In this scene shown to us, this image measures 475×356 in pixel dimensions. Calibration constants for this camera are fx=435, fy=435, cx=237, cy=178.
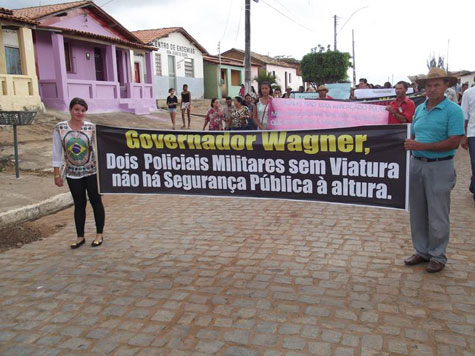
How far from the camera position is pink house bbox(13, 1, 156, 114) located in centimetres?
1755

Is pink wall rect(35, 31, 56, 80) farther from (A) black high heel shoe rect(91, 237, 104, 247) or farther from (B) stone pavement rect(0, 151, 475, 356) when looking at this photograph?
(A) black high heel shoe rect(91, 237, 104, 247)

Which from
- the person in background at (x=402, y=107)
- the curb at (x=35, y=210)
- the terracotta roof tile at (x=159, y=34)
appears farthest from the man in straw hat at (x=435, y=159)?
the terracotta roof tile at (x=159, y=34)

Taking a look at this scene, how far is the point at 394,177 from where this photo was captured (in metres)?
4.07

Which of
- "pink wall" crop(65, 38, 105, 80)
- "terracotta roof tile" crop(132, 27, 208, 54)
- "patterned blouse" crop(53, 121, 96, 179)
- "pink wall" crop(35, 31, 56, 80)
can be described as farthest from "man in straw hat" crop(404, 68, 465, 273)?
"terracotta roof tile" crop(132, 27, 208, 54)

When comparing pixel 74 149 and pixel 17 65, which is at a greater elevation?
pixel 17 65

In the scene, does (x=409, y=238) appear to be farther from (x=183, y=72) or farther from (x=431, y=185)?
(x=183, y=72)

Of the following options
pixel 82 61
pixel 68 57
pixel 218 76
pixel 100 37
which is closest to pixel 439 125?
pixel 100 37

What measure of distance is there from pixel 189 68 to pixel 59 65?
47.4ft

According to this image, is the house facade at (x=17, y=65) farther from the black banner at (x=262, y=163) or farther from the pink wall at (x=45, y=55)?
the black banner at (x=262, y=163)

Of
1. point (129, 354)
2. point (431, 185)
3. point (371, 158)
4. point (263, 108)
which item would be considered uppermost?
point (263, 108)

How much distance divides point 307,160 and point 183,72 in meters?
27.0

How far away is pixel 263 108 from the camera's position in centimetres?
833

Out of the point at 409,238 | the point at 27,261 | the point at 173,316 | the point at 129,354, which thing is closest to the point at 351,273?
the point at 409,238

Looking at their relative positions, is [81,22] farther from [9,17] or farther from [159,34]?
[159,34]
